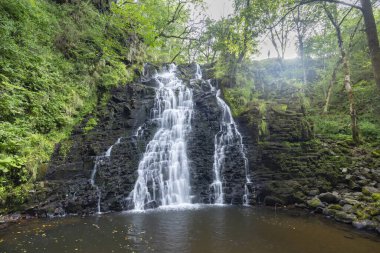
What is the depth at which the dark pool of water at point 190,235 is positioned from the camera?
234 inches

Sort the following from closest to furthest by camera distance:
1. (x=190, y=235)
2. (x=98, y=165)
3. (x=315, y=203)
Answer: (x=190, y=235), (x=315, y=203), (x=98, y=165)

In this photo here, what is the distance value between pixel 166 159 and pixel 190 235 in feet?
A: 18.5

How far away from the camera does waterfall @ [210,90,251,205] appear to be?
1132cm

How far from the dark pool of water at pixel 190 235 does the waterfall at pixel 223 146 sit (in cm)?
233

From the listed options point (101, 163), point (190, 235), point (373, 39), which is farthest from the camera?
point (101, 163)

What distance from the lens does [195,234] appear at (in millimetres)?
6844

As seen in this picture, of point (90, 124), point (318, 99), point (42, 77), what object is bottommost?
point (90, 124)

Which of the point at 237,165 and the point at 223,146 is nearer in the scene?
the point at 237,165

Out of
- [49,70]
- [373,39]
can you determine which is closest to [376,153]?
[373,39]

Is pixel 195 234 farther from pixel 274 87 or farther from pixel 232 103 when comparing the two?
pixel 274 87

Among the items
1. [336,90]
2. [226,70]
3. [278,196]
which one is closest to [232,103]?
[226,70]

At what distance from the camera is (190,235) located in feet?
22.2

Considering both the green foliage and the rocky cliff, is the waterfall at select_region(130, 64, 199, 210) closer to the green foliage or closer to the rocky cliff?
the rocky cliff

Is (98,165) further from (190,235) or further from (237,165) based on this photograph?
(237,165)
